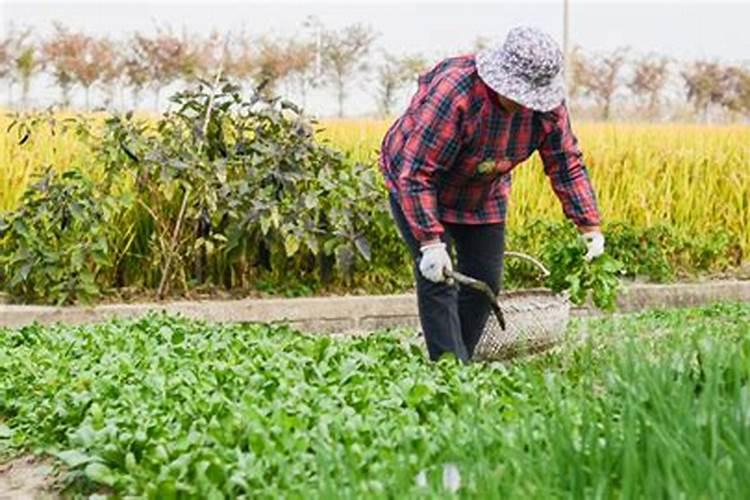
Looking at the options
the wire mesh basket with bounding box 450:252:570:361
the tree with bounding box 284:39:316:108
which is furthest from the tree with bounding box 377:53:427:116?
the wire mesh basket with bounding box 450:252:570:361

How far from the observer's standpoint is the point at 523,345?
22.4 feet

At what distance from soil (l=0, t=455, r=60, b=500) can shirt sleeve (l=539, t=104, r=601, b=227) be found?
2211mm

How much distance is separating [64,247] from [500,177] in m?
3.39

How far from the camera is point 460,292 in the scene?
20.4ft

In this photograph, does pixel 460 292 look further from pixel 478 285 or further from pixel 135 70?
pixel 135 70

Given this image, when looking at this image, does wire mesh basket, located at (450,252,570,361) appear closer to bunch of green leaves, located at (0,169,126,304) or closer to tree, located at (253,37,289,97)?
bunch of green leaves, located at (0,169,126,304)

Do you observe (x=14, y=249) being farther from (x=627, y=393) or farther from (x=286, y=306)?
(x=627, y=393)

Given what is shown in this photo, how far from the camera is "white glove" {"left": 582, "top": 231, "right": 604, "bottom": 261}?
598 cm

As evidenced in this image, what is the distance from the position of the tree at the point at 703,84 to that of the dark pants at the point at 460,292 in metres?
24.0

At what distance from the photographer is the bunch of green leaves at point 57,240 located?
8281 millimetres

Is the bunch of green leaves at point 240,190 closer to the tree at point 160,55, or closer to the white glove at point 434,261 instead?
the white glove at point 434,261

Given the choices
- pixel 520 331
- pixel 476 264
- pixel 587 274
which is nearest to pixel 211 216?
pixel 520 331

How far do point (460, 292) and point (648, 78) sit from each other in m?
24.5

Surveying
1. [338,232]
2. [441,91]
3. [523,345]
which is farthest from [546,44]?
[338,232]
